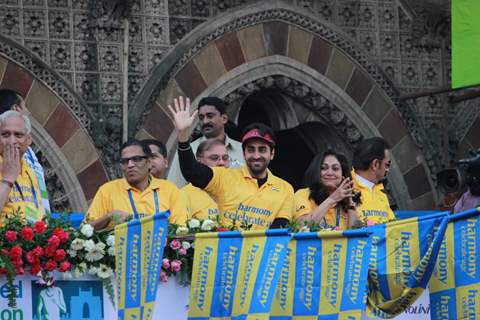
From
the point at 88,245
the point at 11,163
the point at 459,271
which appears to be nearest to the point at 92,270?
the point at 88,245

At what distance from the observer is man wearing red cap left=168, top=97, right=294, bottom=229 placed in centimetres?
1187

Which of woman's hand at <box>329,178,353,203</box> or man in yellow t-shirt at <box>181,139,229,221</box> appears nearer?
woman's hand at <box>329,178,353,203</box>

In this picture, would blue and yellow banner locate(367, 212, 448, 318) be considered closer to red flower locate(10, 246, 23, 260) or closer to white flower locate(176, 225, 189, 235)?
white flower locate(176, 225, 189, 235)

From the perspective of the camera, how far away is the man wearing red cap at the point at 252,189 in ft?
38.9

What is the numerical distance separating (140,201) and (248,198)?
84 cm

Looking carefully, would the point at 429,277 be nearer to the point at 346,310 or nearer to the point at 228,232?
the point at 346,310

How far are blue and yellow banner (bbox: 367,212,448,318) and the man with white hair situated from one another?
2334 mm

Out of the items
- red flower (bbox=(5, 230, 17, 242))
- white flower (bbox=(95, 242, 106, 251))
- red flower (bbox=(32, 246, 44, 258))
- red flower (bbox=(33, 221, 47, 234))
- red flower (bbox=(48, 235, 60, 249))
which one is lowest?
red flower (bbox=(32, 246, 44, 258))

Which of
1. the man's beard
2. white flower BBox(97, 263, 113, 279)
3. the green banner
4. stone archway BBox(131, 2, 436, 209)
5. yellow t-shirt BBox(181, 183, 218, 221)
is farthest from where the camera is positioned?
stone archway BBox(131, 2, 436, 209)

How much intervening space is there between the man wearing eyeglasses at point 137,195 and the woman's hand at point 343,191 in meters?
1.12

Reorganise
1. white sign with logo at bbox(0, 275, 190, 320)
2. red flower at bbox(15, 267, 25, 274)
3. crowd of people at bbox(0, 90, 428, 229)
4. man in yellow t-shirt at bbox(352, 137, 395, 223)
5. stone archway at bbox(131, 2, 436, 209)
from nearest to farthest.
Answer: red flower at bbox(15, 267, 25, 274)
white sign with logo at bbox(0, 275, 190, 320)
crowd of people at bbox(0, 90, 428, 229)
man in yellow t-shirt at bbox(352, 137, 395, 223)
stone archway at bbox(131, 2, 436, 209)

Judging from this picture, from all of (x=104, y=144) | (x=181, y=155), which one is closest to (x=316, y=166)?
(x=181, y=155)

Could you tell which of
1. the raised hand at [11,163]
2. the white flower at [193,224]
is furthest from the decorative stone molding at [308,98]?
the raised hand at [11,163]

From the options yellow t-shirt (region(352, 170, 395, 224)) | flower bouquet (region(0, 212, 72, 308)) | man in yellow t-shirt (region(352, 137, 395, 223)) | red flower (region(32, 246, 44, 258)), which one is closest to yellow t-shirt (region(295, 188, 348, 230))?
yellow t-shirt (region(352, 170, 395, 224))
